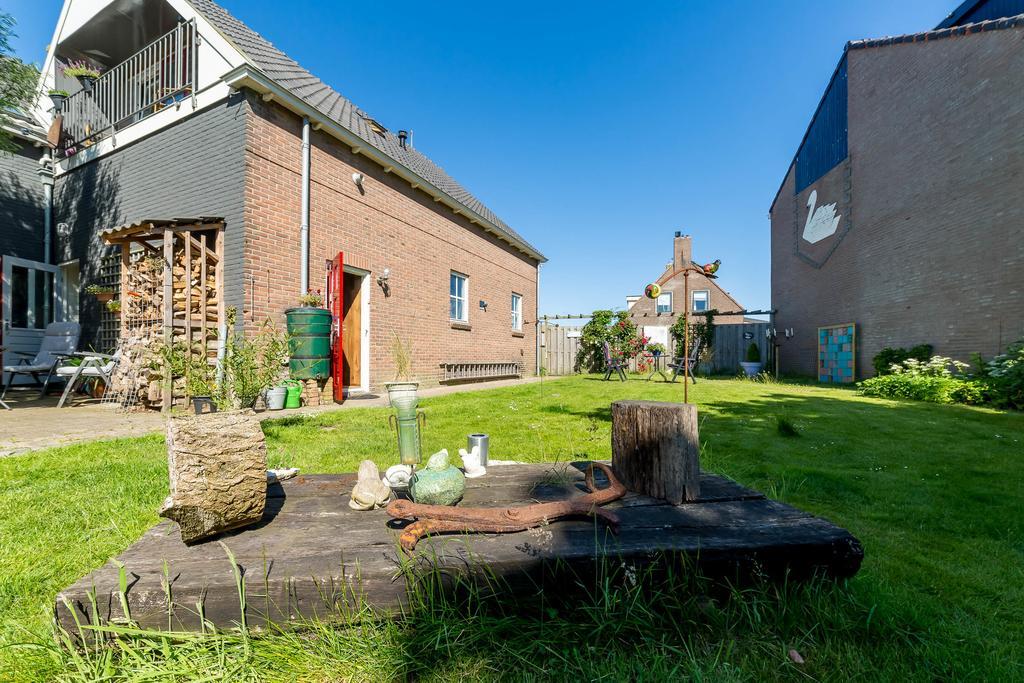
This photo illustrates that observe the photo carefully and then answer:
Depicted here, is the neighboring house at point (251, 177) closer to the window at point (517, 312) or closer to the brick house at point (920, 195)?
the window at point (517, 312)

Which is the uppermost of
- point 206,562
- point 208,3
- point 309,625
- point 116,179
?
point 208,3

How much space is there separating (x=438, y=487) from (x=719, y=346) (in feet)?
47.0

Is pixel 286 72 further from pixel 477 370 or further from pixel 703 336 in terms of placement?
pixel 703 336

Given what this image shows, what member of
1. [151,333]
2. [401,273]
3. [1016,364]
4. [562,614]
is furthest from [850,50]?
[151,333]

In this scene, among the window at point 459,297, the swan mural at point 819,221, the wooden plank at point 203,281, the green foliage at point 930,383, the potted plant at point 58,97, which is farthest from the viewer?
the swan mural at point 819,221

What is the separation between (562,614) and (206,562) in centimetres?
101

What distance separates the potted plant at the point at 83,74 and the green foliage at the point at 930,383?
15.5 meters

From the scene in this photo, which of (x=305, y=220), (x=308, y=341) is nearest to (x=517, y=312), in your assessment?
(x=305, y=220)

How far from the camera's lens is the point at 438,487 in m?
1.50

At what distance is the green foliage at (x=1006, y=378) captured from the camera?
5.89 meters

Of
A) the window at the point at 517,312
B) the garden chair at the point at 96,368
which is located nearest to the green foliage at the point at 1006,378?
the window at the point at 517,312

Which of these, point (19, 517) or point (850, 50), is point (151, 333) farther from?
point (850, 50)

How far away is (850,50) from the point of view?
35.0 ft

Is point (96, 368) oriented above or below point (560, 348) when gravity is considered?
below
